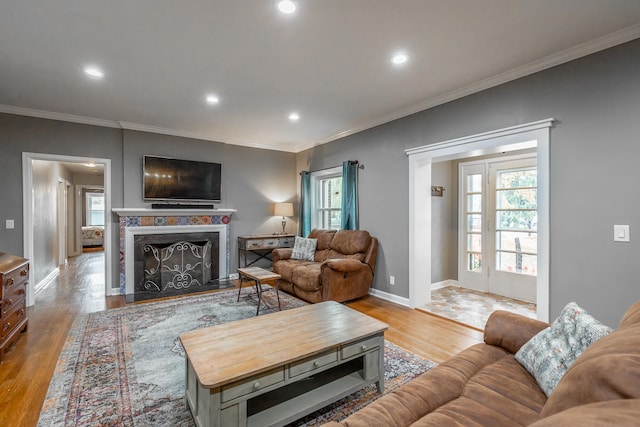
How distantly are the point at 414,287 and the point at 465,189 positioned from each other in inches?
82.6

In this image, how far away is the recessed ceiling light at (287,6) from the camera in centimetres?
198

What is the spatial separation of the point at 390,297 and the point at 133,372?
3103mm

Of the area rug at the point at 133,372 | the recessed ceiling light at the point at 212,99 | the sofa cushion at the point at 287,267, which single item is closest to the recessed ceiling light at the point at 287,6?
the recessed ceiling light at the point at 212,99

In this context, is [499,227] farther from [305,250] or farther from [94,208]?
[94,208]

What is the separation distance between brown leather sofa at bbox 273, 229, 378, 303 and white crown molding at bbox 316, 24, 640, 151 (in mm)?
1873

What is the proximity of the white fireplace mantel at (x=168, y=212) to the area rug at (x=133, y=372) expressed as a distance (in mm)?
1516

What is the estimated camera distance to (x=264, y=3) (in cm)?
199

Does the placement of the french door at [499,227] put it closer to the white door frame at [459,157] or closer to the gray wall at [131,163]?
the white door frame at [459,157]

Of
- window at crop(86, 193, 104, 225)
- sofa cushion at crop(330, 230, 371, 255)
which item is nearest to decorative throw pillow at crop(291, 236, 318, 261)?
sofa cushion at crop(330, 230, 371, 255)

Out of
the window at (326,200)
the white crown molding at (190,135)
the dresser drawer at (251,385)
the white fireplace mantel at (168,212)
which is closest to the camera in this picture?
the dresser drawer at (251,385)

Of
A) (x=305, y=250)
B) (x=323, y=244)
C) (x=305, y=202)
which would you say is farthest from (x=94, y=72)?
(x=305, y=202)

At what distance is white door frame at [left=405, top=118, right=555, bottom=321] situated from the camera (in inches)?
108

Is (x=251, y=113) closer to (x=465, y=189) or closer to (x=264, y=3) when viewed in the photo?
(x=264, y=3)

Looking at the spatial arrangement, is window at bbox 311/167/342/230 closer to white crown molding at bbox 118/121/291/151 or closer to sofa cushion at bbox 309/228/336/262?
sofa cushion at bbox 309/228/336/262
